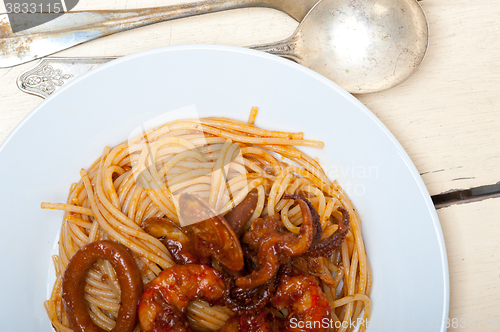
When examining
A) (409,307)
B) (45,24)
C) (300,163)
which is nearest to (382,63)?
(300,163)

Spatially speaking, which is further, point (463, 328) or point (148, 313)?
point (463, 328)

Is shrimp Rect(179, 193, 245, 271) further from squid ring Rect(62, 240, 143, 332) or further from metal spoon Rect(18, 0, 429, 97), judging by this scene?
metal spoon Rect(18, 0, 429, 97)

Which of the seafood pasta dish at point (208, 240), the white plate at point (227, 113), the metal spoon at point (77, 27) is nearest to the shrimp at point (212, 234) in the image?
the seafood pasta dish at point (208, 240)

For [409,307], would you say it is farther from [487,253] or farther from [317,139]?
[317,139]

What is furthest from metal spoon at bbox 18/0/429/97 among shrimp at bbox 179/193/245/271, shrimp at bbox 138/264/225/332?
shrimp at bbox 138/264/225/332

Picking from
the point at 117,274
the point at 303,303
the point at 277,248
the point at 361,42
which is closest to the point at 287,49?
the point at 361,42

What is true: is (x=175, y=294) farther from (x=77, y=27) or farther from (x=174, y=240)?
(x=77, y=27)

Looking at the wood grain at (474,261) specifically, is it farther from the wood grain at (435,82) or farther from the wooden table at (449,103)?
the wood grain at (435,82)
